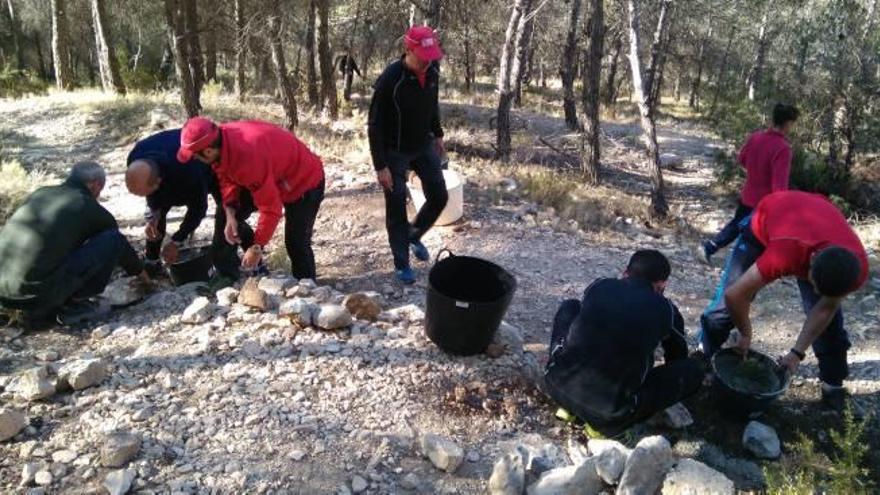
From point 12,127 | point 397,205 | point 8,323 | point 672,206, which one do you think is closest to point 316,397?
point 397,205

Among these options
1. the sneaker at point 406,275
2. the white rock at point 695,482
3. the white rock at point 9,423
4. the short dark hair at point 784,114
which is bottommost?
the white rock at point 695,482

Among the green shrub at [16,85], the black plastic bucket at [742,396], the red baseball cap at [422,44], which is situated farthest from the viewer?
the green shrub at [16,85]

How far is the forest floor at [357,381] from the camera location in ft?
9.23

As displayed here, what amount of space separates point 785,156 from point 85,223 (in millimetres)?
4912

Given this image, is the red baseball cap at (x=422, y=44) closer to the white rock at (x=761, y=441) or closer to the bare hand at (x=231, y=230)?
the bare hand at (x=231, y=230)

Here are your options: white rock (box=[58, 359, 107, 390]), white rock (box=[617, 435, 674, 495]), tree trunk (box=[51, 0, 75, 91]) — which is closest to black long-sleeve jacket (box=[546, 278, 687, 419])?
white rock (box=[617, 435, 674, 495])

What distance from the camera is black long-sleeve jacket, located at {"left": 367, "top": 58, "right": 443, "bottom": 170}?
4227 mm

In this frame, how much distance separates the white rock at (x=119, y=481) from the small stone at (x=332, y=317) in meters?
1.38

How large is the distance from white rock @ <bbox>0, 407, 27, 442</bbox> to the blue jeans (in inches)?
139

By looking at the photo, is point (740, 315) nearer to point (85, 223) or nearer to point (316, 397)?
point (316, 397)

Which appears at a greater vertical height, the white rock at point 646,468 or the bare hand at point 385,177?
the bare hand at point 385,177

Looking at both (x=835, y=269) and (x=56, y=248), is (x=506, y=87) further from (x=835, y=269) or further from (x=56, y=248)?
(x=835, y=269)

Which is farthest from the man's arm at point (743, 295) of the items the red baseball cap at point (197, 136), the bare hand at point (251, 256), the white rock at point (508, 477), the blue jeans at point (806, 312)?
the red baseball cap at point (197, 136)

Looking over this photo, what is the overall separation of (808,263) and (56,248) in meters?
4.02
